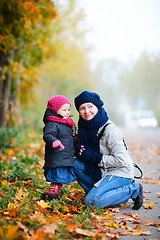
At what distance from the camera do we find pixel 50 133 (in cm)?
346

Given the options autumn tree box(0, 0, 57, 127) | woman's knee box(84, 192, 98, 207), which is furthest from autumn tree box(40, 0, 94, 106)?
woman's knee box(84, 192, 98, 207)

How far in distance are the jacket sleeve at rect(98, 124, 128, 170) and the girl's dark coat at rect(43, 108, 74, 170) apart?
443 millimetres

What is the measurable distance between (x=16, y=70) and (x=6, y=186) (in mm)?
4904

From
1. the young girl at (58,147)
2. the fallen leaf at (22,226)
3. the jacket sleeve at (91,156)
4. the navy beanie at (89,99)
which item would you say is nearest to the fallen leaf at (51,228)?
the fallen leaf at (22,226)

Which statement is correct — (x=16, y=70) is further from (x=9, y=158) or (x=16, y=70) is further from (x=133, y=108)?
(x=133, y=108)

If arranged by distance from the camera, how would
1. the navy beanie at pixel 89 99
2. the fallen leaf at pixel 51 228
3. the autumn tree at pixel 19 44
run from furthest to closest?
the autumn tree at pixel 19 44 → the navy beanie at pixel 89 99 → the fallen leaf at pixel 51 228

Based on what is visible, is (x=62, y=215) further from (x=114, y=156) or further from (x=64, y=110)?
(x=64, y=110)

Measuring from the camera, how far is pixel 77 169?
12.6 feet

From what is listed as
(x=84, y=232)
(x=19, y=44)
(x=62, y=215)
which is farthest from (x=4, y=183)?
(x=19, y=44)

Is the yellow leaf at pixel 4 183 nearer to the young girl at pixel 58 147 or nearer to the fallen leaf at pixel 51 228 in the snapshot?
the young girl at pixel 58 147

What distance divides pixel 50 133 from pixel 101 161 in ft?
2.47

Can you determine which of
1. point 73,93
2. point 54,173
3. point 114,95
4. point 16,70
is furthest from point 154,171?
point 114,95

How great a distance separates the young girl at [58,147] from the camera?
3.50 m

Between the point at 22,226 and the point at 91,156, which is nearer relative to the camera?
the point at 22,226
